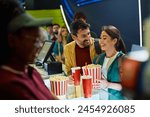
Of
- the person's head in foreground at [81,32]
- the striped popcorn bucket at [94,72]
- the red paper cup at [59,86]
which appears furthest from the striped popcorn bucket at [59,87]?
the person's head in foreground at [81,32]

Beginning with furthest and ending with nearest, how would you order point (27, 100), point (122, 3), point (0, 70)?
point (122, 3), point (27, 100), point (0, 70)

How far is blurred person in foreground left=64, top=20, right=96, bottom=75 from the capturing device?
4.73ft

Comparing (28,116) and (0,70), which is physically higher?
(0,70)

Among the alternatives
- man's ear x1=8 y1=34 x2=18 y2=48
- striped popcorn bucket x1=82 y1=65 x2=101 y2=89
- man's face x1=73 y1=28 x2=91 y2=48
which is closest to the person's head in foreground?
man's face x1=73 y1=28 x2=91 y2=48

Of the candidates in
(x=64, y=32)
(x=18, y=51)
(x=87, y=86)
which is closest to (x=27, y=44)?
(x=18, y=51)

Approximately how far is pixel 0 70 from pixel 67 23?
42cm

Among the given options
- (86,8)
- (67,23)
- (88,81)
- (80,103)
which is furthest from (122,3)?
(80,103)

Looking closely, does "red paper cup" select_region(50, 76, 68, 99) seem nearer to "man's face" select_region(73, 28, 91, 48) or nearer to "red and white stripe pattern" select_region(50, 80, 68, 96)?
"red and white stripe pattern" select_region(50, 80, 68, 96)

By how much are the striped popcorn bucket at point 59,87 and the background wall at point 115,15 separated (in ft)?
0.97

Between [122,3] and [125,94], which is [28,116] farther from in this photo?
[122,3]

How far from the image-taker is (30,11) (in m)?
1.36

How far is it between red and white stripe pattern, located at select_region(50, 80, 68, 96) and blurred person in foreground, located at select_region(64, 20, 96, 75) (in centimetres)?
6

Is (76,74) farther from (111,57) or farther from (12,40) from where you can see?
(12,40)

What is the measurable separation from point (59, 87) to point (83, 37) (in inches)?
10.6
